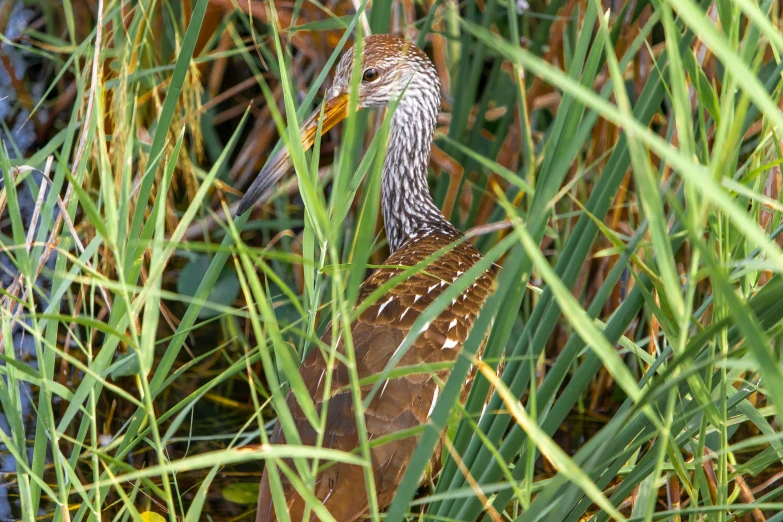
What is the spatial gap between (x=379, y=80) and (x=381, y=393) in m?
Result: 1.15

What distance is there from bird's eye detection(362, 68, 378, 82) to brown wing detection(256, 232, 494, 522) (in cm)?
71

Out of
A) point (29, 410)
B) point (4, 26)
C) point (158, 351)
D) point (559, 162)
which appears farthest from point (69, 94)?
point (559, 162)

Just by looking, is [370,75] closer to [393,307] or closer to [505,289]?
[393,307]

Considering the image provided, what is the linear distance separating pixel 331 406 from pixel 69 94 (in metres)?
2.73

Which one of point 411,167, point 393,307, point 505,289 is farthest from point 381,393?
point 411,167

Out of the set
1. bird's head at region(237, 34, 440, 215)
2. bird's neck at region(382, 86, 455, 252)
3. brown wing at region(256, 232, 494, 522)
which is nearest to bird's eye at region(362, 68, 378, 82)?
bird's head at region(237, 34, 440, 215)

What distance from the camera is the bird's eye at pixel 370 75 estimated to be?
2.84m

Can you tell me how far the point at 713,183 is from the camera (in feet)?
3.29

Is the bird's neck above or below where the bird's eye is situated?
below

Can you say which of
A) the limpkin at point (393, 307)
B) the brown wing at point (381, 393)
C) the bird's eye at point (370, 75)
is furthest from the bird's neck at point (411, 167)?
the brown wing at point (381, 393)

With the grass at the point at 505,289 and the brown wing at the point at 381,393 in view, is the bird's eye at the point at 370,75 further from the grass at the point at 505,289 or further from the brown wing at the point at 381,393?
the brown wing at the point at 381,393

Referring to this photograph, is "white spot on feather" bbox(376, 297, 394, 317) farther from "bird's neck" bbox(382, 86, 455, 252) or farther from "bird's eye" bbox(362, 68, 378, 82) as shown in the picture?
"bird's eye" bbox(362, 68, 378, 82)

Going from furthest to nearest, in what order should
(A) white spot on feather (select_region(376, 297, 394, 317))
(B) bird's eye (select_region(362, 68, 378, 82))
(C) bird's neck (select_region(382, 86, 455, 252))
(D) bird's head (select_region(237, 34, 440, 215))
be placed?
(C) bird's neck (select_region(382, 86, 455, 252)), (B) bird's eye (select_region(362, 68, 378, 82)), (D) bird's head (select_region(237, 34, 440, 215)), (A) white spot on feather (select_region(376, 297, 394, 317))

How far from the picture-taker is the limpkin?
195cm
